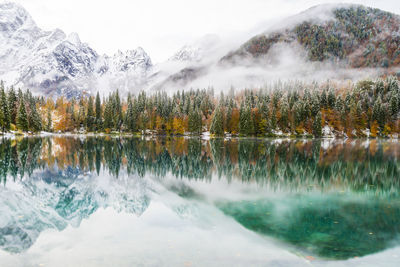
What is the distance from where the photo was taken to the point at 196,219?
13.6 m

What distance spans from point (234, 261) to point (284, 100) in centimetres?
12444

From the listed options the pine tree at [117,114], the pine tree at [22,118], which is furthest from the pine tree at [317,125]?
the pine tree at [22,118]

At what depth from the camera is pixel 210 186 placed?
68.7ft

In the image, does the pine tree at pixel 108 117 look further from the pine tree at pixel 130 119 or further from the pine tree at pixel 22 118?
the pine tree at pixel 22 118

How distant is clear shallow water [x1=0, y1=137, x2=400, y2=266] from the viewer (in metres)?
9.48

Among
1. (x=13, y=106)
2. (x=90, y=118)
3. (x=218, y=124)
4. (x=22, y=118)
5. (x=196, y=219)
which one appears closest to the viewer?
(x=196, y=219)

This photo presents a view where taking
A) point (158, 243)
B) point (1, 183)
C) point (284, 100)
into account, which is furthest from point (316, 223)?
point (284, 100)

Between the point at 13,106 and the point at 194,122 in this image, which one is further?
the point at 194,122

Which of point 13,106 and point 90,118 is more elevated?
point 13,106

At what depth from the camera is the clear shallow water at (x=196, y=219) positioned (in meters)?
9.48

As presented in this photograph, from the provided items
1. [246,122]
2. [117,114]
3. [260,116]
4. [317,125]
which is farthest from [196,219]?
[117,114]

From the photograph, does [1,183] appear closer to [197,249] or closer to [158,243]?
[158,243]

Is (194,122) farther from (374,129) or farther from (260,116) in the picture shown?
(374,129)

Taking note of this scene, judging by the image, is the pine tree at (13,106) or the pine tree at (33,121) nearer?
the pine tree at (13,106)
